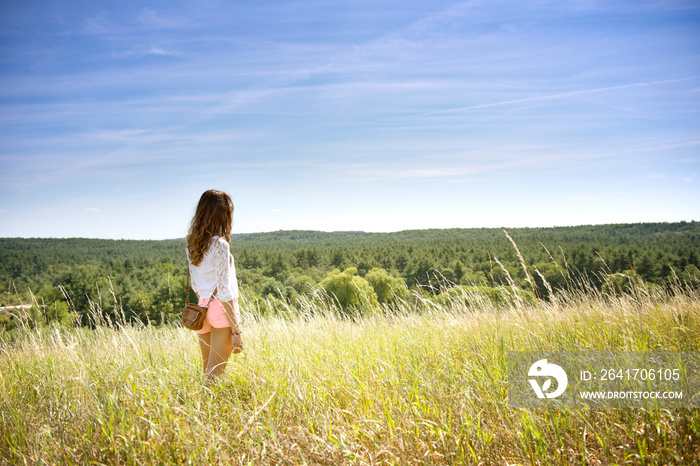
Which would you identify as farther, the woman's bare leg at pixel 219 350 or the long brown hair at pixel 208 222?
the long brown hair at pixel 208 222

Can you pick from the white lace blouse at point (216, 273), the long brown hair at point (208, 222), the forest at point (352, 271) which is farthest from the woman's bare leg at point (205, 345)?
the forest at point (352, 271)

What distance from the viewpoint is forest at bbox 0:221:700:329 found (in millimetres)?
5441

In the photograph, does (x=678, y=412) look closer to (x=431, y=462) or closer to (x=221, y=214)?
(x=431, y=462)

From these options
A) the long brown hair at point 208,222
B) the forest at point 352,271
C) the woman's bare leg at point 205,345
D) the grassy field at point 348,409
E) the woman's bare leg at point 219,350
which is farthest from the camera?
the forest at point 352,271

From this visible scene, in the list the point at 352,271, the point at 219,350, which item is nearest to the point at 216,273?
the point at 219,350

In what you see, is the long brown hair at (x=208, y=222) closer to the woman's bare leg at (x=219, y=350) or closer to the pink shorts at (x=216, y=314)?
the pink shorts at (x=216, y=314)

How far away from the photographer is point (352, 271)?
121 ft

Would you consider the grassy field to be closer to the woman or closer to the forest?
the woman

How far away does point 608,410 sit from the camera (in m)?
2.10

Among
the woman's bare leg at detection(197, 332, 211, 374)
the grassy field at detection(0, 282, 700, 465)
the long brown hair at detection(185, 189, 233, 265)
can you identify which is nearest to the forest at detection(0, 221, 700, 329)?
the long brown hair at detection(185, 189, 233, 265)

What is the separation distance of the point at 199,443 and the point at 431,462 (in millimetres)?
1305

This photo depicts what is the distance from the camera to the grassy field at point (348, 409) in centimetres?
190

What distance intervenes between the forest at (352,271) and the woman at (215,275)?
1.85 feet

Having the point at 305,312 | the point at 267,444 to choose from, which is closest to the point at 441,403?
the point at 267,444
